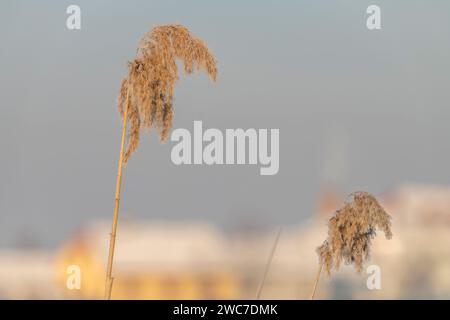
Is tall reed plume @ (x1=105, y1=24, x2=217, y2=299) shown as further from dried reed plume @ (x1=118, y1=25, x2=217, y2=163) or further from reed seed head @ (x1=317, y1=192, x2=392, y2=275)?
reed seed head @ (x1=317, y1=192, x2=392, y2=275)

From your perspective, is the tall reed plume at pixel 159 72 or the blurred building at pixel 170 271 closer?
the tall reed plume at pixel 159 72

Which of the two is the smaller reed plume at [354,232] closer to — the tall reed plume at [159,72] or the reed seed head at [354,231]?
the reed seed head at [354,231]

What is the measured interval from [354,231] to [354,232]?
2 centimetres

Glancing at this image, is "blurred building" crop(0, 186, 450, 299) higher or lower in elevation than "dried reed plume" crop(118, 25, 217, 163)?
lower

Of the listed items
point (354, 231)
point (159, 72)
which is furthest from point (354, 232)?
point (159, 72)

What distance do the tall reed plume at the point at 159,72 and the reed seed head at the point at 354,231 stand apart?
5670 mm

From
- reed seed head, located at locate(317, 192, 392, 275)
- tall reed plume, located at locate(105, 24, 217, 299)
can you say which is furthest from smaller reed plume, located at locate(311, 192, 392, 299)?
tall reed plume, located at locate(105, 24, 217, 299)

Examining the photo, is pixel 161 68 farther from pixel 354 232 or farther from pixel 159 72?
pixel 354 232

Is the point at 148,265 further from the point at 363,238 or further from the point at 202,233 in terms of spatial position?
the point at 363,238

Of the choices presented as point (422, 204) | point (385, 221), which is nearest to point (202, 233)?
point (385, 221)

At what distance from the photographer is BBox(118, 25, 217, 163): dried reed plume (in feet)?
53.0

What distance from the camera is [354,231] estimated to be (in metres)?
20.3

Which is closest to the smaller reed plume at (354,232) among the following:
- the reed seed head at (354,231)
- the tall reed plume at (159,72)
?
the reed seed head at (354,231)

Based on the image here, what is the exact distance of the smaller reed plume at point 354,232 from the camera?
20.2 metres
